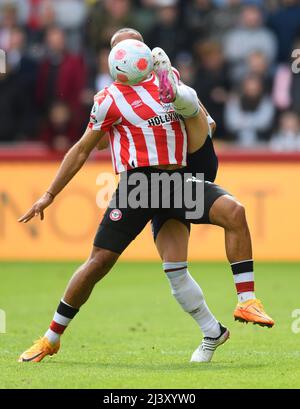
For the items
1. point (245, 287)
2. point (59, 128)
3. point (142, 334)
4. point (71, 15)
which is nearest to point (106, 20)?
point (71, 15)

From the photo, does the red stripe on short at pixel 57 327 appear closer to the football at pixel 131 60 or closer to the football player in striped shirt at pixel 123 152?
the football player in striped shirt at pixel 123 152

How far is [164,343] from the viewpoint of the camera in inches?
355

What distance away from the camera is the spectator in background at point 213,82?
16.4 meters

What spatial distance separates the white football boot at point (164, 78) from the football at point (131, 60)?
2.9 inches

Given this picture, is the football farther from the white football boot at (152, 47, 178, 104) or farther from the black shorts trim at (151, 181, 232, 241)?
the black shorts trim at (151, 181, 232, 241)

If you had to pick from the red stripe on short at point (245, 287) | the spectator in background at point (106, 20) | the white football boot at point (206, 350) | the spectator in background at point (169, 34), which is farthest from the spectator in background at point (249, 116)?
the red stripe on short at point (245, 287)

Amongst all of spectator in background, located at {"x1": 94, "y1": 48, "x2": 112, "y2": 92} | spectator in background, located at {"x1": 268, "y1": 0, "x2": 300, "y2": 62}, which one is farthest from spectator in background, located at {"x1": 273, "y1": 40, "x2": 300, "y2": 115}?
spectator in background, located at {"x1": 94, "y1": 48, "x2": 112, "y2": 92}

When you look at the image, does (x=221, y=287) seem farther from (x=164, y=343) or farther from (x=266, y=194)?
(x=164, y=343)

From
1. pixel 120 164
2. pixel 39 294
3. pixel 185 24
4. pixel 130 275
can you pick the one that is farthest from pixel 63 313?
pixel 185 24

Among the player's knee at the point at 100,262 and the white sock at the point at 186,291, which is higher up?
the player's knee at the point at 100,262

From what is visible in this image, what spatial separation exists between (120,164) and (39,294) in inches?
183

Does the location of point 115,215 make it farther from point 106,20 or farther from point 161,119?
point 106,20

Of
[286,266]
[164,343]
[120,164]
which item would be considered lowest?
[286,266]

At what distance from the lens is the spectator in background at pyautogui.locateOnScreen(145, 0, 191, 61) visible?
56.0 ft
